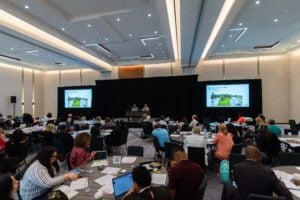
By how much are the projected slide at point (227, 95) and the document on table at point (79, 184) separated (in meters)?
12.4

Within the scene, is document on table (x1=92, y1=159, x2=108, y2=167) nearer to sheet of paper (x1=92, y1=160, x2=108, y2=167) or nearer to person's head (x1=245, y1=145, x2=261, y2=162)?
sheet of paper (x1=92, y1=160, x2=108, y2=167)

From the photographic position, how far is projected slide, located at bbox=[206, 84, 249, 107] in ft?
43.8

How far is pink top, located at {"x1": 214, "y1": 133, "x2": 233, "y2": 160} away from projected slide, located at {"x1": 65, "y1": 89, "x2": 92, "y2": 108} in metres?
13.4

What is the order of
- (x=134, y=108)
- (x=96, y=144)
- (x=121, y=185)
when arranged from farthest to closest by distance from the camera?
(x=134, y=108) < (x=96, y=144) < (x=121, y=185)

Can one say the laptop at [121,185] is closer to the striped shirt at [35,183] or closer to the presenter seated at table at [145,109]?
the striped shirt at [35,183]

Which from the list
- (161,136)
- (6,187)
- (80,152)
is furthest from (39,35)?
(6,187)

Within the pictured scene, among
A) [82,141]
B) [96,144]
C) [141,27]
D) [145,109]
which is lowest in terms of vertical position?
[96,144]

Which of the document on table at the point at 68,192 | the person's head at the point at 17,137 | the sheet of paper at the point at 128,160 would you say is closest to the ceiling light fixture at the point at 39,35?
the person's head at the point at 17,137

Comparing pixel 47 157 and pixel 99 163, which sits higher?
pixel 47 157

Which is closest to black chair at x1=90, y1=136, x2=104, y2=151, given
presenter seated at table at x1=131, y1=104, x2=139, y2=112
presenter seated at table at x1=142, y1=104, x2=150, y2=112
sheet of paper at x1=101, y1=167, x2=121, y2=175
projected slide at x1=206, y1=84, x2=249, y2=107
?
sheet of paper at x1=101, y1=167, x2=121, y2=175

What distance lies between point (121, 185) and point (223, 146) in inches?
131

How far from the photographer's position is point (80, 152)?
365 centimetres

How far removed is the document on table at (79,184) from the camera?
2.57 m

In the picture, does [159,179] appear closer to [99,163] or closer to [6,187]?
[99,163]
